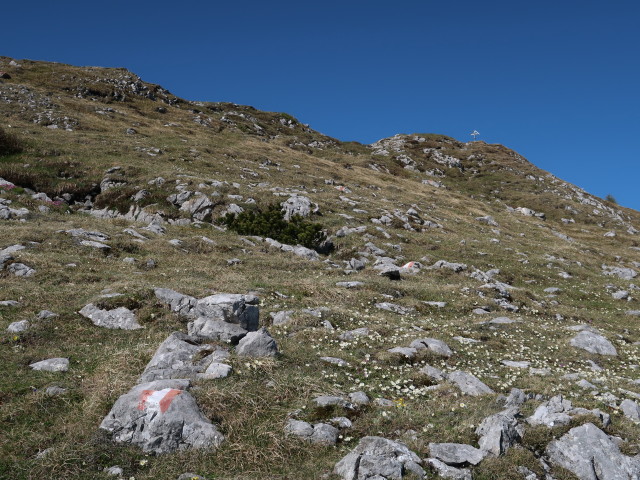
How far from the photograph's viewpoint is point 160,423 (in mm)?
8266

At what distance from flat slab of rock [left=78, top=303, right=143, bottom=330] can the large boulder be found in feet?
11.8

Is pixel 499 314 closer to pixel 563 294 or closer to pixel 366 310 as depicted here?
pixel 366 310

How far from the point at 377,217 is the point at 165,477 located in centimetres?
3758

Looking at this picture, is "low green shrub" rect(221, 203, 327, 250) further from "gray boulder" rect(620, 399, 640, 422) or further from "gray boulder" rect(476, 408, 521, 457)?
"gray boulder" rect(476, 408, 521, 457)

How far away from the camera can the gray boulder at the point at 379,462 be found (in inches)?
289

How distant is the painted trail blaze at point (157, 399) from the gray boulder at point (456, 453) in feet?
17.7

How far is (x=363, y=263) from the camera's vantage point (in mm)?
30625

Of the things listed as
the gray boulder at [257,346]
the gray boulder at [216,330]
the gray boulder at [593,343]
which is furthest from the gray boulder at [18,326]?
the gray boulder at [593,343]

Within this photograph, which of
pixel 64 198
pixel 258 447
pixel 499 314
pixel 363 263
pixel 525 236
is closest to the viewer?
pixel 258 447

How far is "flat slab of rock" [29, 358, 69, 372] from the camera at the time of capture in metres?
10.6

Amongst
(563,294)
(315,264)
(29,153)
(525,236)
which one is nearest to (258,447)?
(315,264)

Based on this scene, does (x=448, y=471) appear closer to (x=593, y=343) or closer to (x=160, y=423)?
(x=160, y=423)

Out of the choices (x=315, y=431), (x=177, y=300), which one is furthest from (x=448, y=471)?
(x=177, y=300)

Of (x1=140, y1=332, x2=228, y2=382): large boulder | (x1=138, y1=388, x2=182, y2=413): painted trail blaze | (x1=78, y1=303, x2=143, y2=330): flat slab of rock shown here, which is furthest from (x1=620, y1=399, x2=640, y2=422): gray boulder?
(x1=78, y1=303, x2=143, y2=330): flat slab of rock
